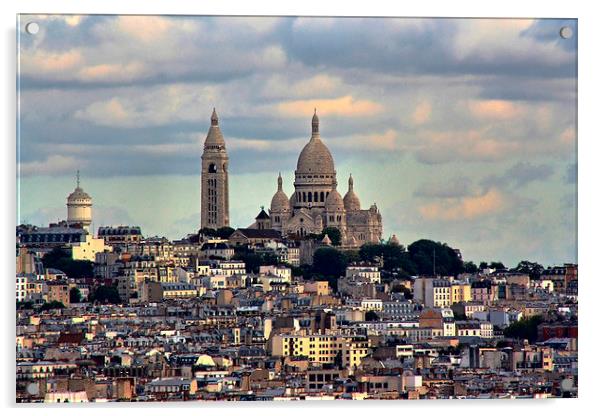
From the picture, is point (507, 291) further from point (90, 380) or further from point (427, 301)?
point (90, 380)

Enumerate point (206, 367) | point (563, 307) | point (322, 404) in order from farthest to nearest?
1. point (563, 307)
2. point (206, 367)
3. point (322, 404)

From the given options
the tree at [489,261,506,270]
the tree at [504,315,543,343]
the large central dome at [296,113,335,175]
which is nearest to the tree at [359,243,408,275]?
the large central dome at [296,113,335,175]

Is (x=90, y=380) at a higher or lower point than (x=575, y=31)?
lower

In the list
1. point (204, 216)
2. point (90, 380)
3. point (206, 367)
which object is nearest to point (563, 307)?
point (206, 367)

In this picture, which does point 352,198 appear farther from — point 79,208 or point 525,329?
point 79,208

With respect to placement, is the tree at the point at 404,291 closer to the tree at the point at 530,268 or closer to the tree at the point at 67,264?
the tree at the point at 67,264
